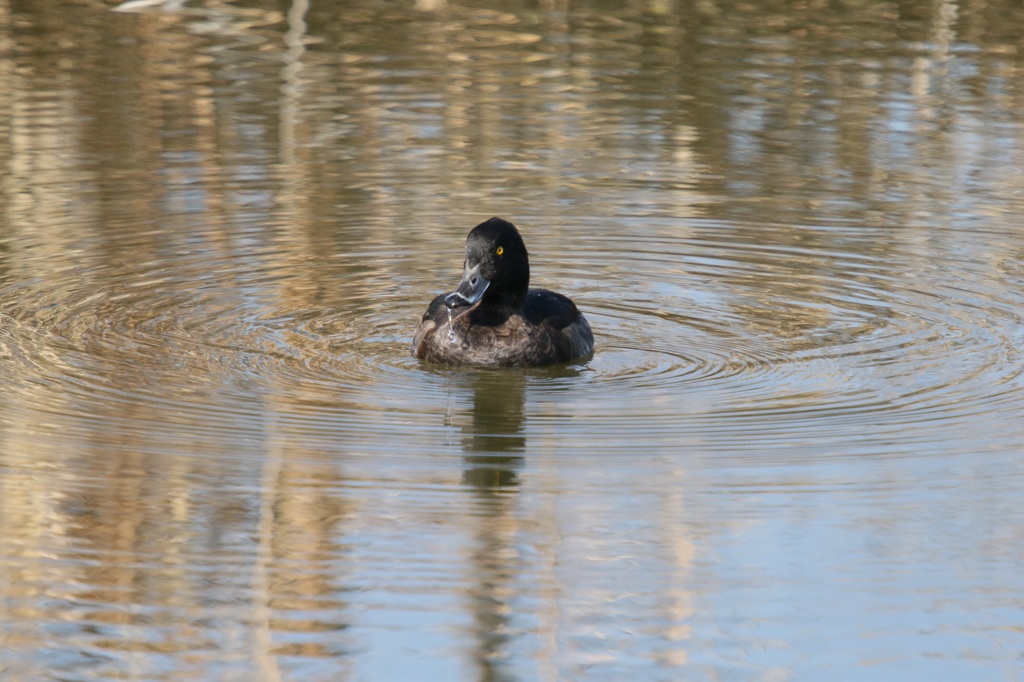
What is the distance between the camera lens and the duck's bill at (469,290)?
11.3 metres

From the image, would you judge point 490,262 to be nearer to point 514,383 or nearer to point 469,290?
point 469,290

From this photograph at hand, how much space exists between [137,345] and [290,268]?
2.56 meters

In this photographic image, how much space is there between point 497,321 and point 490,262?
0.54m

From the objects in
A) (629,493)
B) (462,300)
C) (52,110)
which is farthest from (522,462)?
(52,110)

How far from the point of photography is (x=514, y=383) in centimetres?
1147

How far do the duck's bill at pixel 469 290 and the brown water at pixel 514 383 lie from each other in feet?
1.81

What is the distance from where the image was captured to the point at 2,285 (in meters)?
13.4

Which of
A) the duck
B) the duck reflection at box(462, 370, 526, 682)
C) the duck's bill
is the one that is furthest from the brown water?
the duck's bill

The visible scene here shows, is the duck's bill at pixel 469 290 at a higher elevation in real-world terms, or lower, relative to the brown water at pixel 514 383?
higher

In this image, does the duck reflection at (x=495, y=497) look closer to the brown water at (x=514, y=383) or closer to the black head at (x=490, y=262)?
the brown water at (x=514, y=383)

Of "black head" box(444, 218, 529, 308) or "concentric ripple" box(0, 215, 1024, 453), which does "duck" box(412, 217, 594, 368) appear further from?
"concentric ripple" box(0, 215, 1024, 453)

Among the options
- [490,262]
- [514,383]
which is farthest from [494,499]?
[490,262]

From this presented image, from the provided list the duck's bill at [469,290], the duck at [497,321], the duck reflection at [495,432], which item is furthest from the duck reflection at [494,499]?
the duck's bill at [469,290]

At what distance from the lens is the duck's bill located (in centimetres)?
1129
